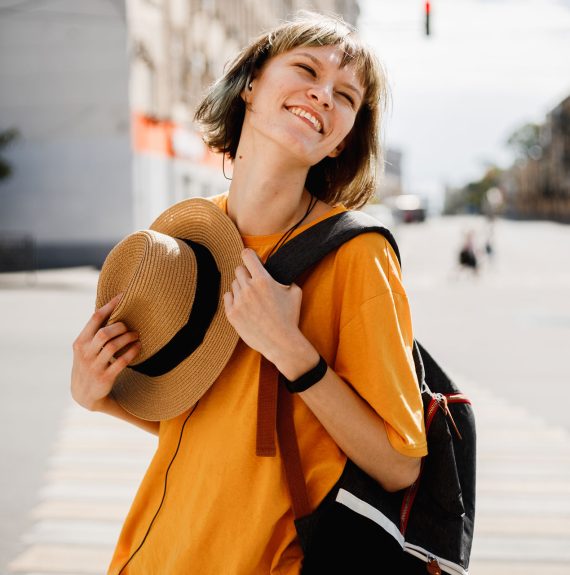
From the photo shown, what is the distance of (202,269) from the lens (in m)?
1.65

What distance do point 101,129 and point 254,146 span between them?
1007 inches

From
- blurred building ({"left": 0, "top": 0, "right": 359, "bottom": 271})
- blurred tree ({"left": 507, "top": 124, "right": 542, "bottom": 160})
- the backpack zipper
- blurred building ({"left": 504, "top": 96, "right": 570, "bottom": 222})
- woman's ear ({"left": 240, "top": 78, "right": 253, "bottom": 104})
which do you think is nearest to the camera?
the backpack zipper

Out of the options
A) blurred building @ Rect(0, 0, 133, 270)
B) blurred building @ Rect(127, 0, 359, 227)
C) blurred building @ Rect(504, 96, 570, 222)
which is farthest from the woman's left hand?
blurred building @ Rect(504, 96, 570, 222)

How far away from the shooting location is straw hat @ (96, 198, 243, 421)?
5.25 ft

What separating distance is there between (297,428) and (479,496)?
3.85 m

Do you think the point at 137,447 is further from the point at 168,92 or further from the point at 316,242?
the point at 168,92

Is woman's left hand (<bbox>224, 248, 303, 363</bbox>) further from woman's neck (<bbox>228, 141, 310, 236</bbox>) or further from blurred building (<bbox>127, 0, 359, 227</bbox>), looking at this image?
blurred building (<bbox>127, 0, 359, 227</bbox>)

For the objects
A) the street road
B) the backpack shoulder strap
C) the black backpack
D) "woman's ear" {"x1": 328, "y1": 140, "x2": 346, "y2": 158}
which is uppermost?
"woman's ear" {"x1": 328, "y1": 140, "x2": 346, "y2": 158}

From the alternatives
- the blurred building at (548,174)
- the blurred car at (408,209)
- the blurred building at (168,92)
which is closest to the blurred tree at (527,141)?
the blurred building at (548,174)

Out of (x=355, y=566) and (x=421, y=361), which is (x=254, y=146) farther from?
(x=355, y=566)

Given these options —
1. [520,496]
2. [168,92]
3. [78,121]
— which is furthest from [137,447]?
[168,92]

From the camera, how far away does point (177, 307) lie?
5.32 feet

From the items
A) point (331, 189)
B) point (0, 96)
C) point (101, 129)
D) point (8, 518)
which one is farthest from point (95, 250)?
point (331, 189)

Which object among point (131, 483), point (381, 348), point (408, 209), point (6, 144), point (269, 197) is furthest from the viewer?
point (408, 209)
